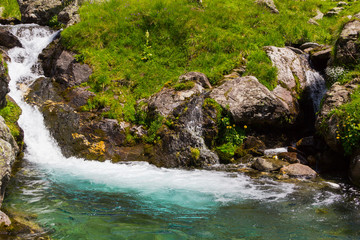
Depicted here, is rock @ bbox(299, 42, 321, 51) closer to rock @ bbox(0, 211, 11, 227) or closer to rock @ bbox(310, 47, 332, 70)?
rock @ bbox(310, 47, 332, 70)

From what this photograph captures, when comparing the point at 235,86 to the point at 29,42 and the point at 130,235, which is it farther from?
the point at 29,42

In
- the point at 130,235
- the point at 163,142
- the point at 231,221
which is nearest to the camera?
the point at 130,235

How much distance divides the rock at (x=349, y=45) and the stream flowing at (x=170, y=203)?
629 centimetres

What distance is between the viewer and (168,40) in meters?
16.9

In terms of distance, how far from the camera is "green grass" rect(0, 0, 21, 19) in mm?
24080

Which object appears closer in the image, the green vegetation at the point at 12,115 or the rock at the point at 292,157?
the rock at the point at 292,157

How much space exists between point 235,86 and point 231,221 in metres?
7.39

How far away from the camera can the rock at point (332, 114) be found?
29.1ft

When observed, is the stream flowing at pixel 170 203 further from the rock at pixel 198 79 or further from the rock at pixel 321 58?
the rock at pixel 321 58

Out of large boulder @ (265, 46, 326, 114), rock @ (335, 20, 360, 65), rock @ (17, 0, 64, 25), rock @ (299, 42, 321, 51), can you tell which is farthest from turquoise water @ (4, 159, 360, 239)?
rock @ (17, 0, 64, 25)

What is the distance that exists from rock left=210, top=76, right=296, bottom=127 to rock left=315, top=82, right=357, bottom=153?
1.71m

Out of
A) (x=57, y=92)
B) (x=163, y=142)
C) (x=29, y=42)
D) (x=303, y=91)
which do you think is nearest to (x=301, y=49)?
(x=303, y=91)

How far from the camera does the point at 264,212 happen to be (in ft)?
19.3

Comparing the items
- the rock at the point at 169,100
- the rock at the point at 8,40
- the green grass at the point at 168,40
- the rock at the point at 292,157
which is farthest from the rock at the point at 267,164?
the rock at the point at 8,40
